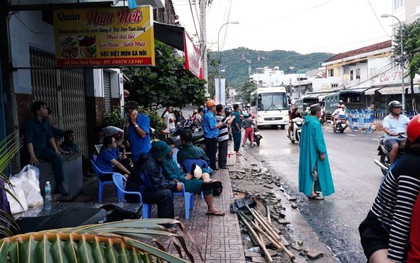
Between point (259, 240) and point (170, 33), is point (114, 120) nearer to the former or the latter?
point (170, 33)

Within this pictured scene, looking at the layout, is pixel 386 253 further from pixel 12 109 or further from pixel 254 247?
pixel 12 109

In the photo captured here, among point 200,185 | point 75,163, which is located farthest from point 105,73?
point 200,185

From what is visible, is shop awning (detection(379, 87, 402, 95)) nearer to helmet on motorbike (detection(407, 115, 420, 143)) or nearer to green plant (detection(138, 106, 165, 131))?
green plant (detection(138, 106, 165, 131))

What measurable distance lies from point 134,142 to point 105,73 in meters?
6.24

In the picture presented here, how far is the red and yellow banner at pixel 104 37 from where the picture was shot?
6.68m

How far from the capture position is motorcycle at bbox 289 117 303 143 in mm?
16703

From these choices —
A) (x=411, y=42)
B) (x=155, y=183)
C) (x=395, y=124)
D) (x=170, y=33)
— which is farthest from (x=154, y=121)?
(x=411, y=42)

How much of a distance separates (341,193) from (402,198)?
6.58 metres

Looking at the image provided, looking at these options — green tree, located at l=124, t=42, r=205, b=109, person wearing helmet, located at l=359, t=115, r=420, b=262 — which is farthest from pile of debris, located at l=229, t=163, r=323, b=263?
green tree, located at l=124, t=42, r=205, b=109

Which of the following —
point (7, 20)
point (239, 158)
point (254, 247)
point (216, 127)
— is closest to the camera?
point (254, 247)

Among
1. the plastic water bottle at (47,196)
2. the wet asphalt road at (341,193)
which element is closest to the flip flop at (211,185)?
the wet asphalt road at (341,193)

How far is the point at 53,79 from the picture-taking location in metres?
8.10

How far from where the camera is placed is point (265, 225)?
5.75m

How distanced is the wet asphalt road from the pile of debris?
0.38 metres
